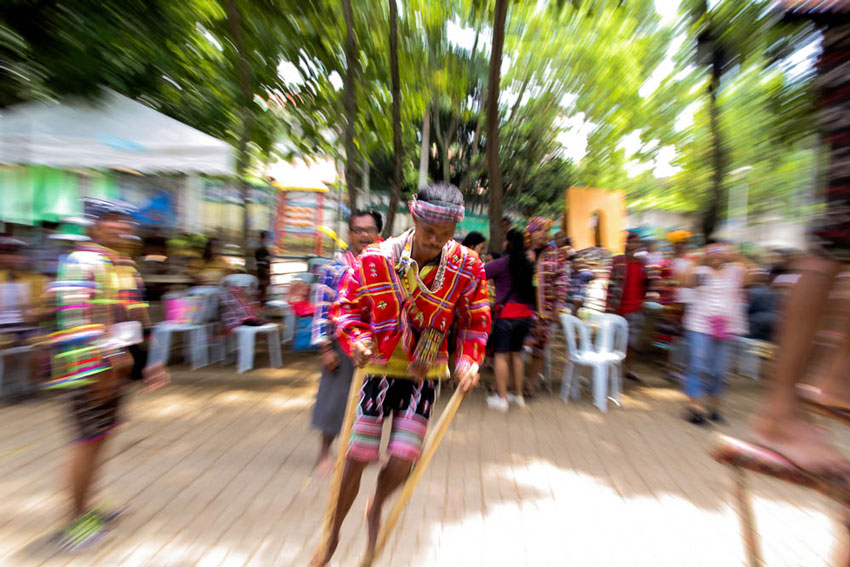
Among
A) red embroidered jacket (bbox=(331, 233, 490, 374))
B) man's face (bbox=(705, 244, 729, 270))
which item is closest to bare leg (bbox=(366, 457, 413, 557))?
red embroidered jacket (bbox=(331, 233, 490, 374))

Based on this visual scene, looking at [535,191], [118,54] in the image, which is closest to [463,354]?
[118,54]

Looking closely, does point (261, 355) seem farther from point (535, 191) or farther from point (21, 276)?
point (535, 191)

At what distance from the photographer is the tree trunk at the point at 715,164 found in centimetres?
797

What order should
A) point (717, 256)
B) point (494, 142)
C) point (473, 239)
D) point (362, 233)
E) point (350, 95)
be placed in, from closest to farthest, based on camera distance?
point (362, 233) < point (717, 256) < point (473, 239) < point (494, 142) < point (350, 95)

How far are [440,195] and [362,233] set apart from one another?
146cm

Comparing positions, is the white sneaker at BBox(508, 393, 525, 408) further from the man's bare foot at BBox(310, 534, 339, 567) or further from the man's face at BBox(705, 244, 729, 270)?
the man's bare foot at BBox(310, 534, 339, 567)

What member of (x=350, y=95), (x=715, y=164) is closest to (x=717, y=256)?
(x=715, y=164)

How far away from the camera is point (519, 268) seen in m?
5.28

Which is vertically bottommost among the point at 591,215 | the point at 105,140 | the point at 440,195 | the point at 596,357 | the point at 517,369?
the point at 517,369

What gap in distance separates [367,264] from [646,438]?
3541 millimetres

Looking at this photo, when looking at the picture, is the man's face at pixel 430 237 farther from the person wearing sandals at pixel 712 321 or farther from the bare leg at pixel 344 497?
the person wearing sandals at pixel 712 321

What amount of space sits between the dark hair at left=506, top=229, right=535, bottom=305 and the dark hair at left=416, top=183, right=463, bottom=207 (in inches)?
117

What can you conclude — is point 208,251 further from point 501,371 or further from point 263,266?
point 501,371

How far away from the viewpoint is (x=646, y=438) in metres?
4.68
